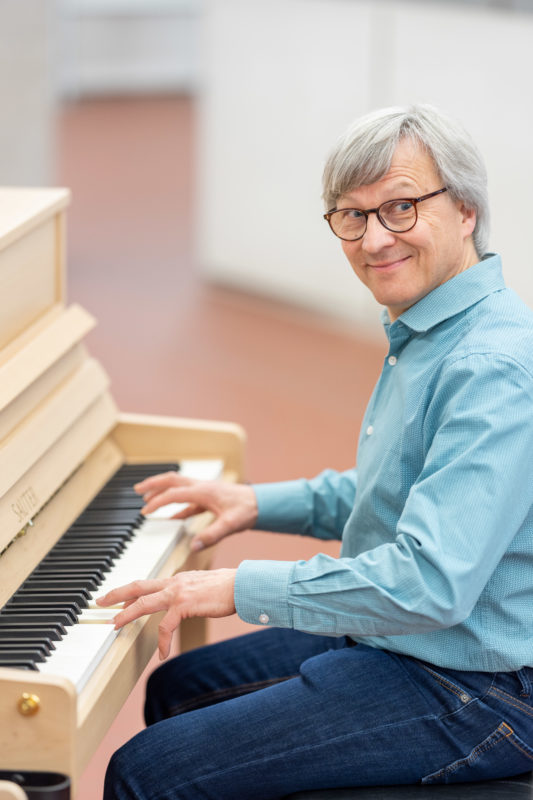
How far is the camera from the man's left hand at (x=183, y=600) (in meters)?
1.62

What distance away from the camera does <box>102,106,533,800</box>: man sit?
1.49 metres

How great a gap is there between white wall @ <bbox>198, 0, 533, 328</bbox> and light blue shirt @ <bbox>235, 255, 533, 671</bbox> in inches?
130

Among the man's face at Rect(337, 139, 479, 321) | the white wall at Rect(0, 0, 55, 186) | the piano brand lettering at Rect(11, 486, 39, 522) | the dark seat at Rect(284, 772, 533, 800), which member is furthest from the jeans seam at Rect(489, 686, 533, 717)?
the white wall at Rect(0, 0, 55, 186)

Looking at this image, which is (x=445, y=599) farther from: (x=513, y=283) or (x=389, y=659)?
(x=513, y=283)

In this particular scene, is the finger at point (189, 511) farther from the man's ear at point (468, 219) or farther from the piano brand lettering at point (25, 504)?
the man's ear at point (468, 219)

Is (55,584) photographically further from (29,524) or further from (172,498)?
(172,498)

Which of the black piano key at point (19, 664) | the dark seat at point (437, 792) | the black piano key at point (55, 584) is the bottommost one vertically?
the dark seat at point (437, 792)

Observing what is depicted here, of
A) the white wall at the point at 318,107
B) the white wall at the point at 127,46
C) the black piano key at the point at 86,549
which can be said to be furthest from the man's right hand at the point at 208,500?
the white wall at the point at 127,46

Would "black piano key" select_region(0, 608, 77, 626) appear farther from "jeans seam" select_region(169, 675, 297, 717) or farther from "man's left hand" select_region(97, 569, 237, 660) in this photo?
"jeans seam" select_region(169, 675, 297, 717)

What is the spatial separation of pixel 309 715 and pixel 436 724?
181mm

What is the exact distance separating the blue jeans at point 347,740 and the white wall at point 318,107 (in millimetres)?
3469

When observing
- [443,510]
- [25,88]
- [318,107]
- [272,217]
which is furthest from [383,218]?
[25,88]

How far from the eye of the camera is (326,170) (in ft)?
5.63

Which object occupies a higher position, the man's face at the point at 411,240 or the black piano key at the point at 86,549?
the man's face at the point at 411,240
